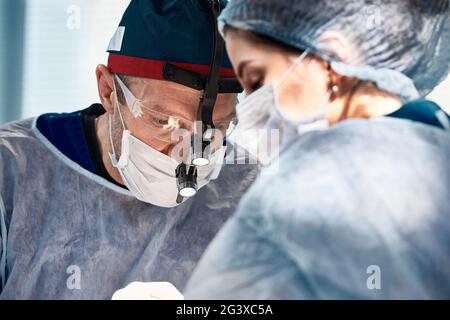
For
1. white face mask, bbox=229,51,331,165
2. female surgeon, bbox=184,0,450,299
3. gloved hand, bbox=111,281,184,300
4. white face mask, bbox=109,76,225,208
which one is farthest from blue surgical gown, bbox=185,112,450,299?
white face mask, bbox=109,76,225,208

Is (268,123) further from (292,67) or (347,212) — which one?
(347,212)

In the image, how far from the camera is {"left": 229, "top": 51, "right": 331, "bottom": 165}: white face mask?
3.47 ft

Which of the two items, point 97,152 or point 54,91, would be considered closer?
point 97,152

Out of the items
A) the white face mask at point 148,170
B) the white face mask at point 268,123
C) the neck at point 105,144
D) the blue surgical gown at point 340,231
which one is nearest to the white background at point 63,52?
the neck at point 105,144

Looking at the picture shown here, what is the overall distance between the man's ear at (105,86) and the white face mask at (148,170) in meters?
0.04

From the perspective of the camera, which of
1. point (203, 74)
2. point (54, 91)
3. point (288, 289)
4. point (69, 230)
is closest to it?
point (288, 289)

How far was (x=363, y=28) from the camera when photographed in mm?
1091

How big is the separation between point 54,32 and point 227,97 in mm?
1074

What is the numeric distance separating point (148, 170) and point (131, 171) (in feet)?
0.15

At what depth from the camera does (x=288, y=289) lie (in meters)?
0.80

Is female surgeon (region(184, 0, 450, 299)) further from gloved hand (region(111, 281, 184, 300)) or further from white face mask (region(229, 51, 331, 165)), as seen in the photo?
gloved hand (region(111, 281, 184, 300))

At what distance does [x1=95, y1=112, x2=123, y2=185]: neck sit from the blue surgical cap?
820mm
